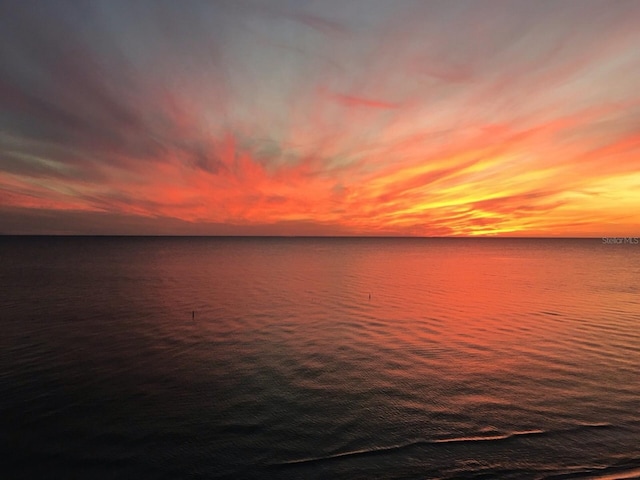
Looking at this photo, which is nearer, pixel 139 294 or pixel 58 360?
pixel 58 360

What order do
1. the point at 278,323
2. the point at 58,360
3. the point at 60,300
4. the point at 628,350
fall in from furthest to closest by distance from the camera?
1. the point at 60,300
2. the point at 278,323
3. the point at 628,350
4. the point at 58,360

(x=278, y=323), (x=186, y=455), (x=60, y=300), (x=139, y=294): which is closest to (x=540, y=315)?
(x=278, y=323)

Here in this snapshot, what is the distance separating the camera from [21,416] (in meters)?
18.4

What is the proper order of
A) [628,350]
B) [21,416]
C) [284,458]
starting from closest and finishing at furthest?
[284,458]
[21,416]
[628,350]

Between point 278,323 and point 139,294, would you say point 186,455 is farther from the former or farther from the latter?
point 139,294

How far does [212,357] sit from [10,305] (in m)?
34.9

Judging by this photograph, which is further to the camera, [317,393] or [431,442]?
[317,393]

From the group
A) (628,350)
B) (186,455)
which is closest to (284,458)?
(186,455)

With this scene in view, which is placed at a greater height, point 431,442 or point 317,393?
point 317,393

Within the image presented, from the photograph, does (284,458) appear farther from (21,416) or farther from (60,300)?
(60,300)

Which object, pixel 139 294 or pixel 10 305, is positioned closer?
pixel 10 305

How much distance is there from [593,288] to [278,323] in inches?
2360

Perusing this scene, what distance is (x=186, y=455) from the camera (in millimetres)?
15570

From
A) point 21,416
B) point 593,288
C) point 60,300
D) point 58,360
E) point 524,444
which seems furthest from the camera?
point 593,288
